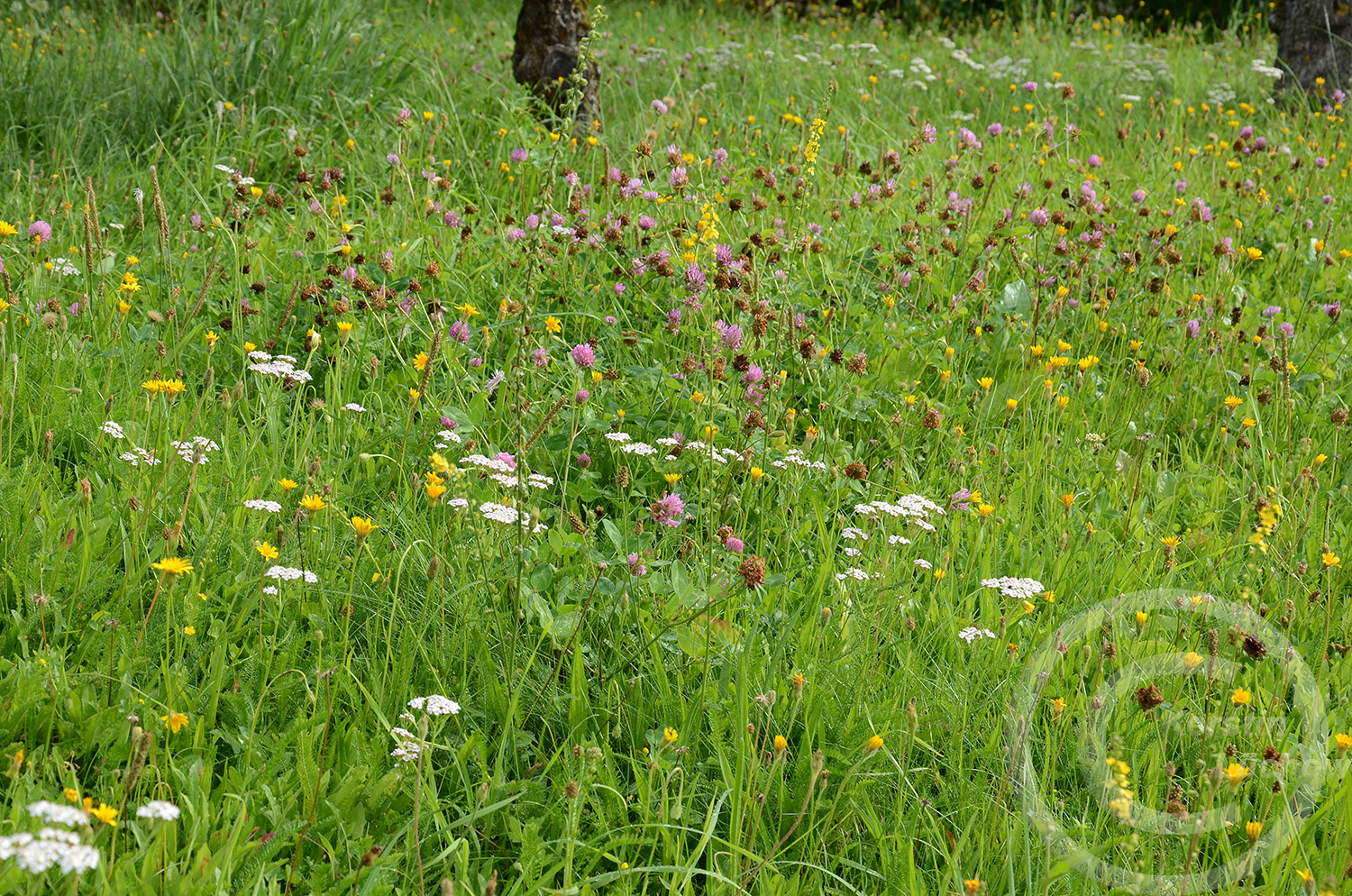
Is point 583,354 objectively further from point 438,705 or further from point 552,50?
point 552,50

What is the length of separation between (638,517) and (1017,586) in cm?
84

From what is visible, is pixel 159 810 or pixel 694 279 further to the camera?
pixel 694 279

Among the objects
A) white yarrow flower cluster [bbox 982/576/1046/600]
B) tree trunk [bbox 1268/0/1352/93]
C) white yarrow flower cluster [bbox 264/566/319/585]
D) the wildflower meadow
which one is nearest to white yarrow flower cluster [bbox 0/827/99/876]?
the wildflower meadow

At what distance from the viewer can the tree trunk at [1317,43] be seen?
22.3 ft

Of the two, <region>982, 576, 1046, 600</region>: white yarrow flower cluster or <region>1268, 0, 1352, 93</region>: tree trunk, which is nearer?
<region>982, 576, 1046, 600</region>: white yarrow flower cluster

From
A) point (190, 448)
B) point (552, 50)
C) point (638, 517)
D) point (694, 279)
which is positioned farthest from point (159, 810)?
point (552, 50)

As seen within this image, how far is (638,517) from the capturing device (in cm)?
245

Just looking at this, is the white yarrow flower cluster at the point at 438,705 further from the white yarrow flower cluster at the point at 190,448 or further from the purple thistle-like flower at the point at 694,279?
the purple thistle-like flower at the point at 694,279

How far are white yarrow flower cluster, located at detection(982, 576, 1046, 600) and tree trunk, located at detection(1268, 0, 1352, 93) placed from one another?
6.18 metres

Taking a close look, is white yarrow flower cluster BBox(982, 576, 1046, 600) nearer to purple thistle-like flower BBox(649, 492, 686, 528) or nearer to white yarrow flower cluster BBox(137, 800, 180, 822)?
purple thistle-like flower BBox(649, 492, 686, 528)

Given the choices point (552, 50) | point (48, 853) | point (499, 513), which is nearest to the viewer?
point (48, 853)

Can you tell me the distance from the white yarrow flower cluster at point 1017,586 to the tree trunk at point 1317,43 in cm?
618

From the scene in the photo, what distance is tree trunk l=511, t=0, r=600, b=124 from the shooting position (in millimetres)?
5156

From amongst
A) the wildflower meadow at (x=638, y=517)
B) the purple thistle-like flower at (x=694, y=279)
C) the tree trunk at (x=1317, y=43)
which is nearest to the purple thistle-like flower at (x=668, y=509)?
the wildflower meadow at (x=638, y=517)
